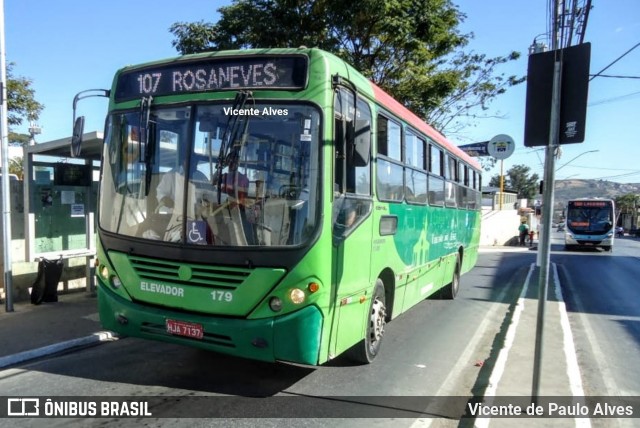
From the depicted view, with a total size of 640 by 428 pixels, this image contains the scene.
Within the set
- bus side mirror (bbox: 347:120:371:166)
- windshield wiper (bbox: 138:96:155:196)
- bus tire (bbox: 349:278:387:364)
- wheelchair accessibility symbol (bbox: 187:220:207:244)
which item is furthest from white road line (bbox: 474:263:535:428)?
windshield wiper (bbox: 138:96:155:196)

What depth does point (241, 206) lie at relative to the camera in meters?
4.32

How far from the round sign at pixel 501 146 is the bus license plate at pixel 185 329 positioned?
69.4 ft

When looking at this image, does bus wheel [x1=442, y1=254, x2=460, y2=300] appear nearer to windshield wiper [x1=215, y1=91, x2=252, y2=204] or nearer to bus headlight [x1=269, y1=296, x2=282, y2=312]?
bus headlight [x1=269, y1=296, x2=282, y2=312]

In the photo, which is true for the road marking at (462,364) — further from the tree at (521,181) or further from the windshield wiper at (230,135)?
the tree at (521,181)

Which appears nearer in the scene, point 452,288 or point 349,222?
point 349,222

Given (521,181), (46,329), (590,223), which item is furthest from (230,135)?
(521,181)

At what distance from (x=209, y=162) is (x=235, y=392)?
2.23m

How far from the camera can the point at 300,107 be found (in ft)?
14.2

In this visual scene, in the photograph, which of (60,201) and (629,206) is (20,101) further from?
(629,206)

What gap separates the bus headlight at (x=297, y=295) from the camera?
4.11 m

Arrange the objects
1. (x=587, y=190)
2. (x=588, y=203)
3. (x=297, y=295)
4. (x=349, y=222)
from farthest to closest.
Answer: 1. (x=587, y=190)
2. (x=588, y=203)
3. (x=349, y=222)
4. (x=297, y=295)

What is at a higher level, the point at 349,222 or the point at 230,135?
the point at 230,135

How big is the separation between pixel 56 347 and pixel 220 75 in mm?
4039

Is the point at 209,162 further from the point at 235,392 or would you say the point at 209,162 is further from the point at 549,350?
the point at 549,350
